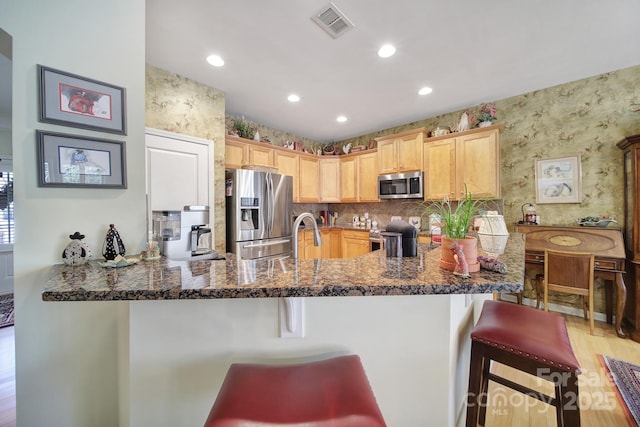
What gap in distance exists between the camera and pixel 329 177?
15.3ft

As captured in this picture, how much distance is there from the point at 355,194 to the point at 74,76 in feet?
12.5

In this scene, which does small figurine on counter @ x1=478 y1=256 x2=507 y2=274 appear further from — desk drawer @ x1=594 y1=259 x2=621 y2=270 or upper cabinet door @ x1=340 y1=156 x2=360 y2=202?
upper cabinet door @ x1=340 y1=156 x2=360 y2=202

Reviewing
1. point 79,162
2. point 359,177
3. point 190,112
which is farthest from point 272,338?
point 359,177

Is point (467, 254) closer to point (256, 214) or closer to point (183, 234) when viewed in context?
point (183, 234)

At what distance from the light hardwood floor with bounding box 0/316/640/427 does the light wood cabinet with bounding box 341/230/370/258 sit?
7.90 feet

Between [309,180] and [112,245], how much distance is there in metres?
3.44

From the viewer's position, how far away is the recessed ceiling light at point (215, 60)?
88.5 inches

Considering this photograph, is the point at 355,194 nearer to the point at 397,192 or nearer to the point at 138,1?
the point at 397,192

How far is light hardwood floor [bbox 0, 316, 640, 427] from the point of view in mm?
1494

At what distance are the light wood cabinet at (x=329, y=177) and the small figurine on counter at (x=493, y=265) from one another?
12.4 ft

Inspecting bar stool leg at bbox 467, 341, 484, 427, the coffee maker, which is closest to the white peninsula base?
bar stool leg at bbox 467, 341, 484, 427

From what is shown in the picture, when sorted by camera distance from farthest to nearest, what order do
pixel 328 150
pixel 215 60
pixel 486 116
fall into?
→ 1. pixel 328 150
2. pixel 486 116
3. pixel 215 60

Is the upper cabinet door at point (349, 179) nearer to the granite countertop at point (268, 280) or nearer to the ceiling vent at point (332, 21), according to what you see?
the ceiling vent at point (332, 21)

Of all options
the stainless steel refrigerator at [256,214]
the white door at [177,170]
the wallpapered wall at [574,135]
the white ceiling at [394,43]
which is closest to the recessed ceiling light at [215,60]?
the white ceiling at [394,43]
